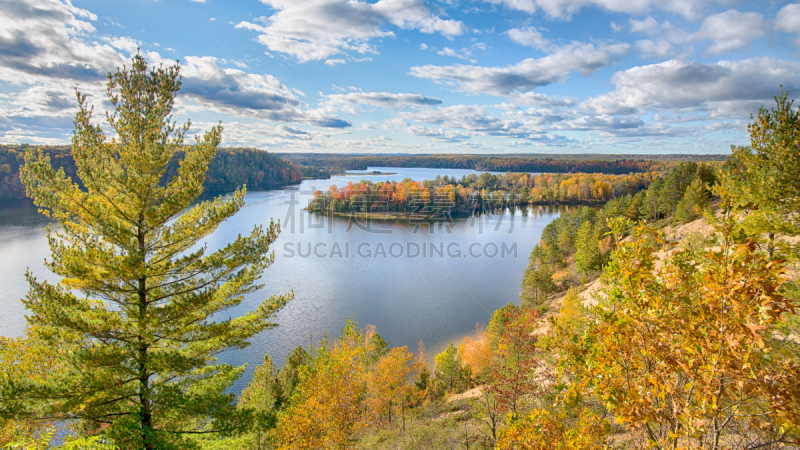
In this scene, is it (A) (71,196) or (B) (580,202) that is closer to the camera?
(A) (71,196)

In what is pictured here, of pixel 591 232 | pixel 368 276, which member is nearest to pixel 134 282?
pixel 368 276

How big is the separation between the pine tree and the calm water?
42.1 feet

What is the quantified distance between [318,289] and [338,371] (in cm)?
2032

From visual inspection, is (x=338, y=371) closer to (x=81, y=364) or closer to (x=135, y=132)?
(x=81, y=364)

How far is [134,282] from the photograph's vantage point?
673cm

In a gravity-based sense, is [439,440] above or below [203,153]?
below

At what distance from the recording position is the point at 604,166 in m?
146

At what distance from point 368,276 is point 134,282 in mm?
27818

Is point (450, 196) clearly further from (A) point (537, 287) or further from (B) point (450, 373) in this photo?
(B) point (450, 373)

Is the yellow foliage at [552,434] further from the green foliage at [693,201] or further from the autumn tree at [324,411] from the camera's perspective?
the green foliage at [693,201]

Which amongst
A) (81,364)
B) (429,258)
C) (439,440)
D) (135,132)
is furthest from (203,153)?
(429,258)

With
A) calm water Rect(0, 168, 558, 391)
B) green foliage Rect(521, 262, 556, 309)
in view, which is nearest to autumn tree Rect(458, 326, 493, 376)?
calm water Rect(0, 168, 558, 391)

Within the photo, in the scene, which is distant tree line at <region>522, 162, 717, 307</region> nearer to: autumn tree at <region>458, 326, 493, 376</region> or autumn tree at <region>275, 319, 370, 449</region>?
autumn tree at <region>458, 326, 493, 376</region>

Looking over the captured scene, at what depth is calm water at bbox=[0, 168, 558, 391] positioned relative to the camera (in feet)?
76.9
